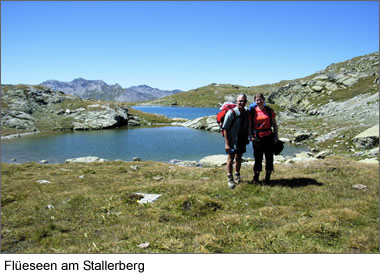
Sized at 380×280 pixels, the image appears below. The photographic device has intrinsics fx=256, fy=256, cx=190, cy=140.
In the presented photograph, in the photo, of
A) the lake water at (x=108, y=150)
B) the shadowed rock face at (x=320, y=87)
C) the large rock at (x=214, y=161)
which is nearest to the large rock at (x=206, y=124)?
the shadowed rock face at (x=320, y=87)

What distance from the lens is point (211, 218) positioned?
9133mm

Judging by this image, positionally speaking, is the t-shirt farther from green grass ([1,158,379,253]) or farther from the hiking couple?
green grass ([1,158,379,253])

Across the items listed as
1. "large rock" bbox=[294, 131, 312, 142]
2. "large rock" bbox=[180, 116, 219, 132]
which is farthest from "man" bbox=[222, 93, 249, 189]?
"large rock" bbox=[180, 116, 219, 132]

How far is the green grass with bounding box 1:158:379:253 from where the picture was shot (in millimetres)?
7023

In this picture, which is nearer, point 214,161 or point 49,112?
point 214,161

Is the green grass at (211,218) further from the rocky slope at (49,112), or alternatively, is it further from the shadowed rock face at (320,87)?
the rocky slope at (49,112)

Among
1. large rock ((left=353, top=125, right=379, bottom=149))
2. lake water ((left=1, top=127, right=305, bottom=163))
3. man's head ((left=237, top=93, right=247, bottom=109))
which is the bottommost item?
lake water ((left=1, top=127, right=305, bottom=163))

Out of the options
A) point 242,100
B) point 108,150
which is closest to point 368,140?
point 242,100

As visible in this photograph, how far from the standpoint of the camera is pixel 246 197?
11.0 m

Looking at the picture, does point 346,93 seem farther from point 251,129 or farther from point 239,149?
point 239,149

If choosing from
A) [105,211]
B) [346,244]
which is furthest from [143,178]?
[346,244]

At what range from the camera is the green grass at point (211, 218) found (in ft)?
23.0

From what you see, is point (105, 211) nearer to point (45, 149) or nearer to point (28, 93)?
point (45, 149)
